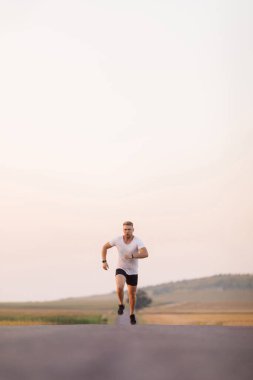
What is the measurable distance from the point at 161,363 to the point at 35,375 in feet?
3.37

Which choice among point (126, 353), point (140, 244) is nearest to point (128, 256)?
point (140, 244)

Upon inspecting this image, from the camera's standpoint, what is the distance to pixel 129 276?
8.59 meters

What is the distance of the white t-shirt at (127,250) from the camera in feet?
28.0

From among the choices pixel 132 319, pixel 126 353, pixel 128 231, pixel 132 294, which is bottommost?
pixel 126 353

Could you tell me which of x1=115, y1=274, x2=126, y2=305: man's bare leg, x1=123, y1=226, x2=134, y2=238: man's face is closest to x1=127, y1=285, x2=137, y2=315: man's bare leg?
x1=115, y1=274, x2=126, y2=305: man's bare leg

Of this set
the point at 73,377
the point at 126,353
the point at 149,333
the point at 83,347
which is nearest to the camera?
the point at 73,377

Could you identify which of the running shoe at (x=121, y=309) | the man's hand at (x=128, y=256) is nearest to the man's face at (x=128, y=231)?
the man's hand at (x=128, y=256)

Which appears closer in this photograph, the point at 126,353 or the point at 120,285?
the point at 126,353

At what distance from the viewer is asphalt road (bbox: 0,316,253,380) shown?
176 inches

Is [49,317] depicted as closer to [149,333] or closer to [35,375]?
[149,333]

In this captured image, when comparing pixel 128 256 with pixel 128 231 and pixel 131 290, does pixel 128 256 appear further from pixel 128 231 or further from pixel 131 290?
pixel 131 290

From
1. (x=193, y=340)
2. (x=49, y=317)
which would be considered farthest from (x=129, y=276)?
(x=193, y=340)

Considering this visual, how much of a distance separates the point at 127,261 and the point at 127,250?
0.56 feet

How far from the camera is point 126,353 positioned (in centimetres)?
546
